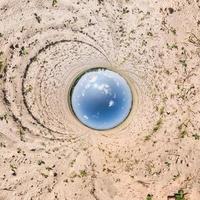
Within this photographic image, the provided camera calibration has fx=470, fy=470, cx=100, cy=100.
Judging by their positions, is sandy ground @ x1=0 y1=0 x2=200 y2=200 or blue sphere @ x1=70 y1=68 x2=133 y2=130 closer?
blue sphere @ x1=70 y1=68 x2=133 y2=130

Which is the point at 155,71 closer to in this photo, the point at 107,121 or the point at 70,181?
the point at 107,121

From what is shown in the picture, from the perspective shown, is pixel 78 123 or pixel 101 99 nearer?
pixel 101 99

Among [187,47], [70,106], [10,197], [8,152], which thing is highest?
[187,47]

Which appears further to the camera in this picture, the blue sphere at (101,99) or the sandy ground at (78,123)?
the sandy ground at (78,123)

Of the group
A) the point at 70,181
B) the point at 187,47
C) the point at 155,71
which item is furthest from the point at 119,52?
the point at 70,181
